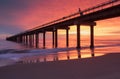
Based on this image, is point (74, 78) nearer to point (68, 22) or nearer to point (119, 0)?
point (119, 0)

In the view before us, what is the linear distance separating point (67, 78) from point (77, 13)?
2543 cm

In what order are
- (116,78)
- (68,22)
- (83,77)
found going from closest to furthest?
(116,78) < (83,77) < (68,22)

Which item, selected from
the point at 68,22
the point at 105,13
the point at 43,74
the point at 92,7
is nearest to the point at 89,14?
the point at 92,7

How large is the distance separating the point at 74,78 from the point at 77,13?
1001 inches

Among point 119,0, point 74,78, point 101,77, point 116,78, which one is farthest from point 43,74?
point 119,0

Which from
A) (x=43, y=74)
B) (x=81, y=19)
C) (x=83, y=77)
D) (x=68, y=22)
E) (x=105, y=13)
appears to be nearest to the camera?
(x=83, y=77)

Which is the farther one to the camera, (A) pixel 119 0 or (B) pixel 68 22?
(B) pixel 68 22

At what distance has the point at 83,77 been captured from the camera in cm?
734

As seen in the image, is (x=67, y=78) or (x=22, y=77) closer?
(x=67, y=78)

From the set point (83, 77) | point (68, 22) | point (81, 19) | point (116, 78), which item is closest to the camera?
point (116, 78)

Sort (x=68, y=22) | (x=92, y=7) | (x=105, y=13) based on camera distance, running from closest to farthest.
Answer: (x=105, y=13) < (x=92, y=7) < (x=68, y=22)

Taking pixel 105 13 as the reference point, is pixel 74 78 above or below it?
below

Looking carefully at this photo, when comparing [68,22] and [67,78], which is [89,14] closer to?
[68,22]

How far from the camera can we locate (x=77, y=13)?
32.2 meters
